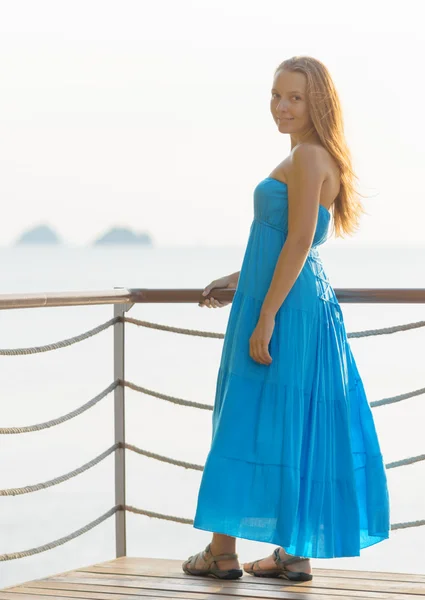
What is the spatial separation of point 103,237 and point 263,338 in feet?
95.2

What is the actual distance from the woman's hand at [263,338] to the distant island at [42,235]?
97.8ft

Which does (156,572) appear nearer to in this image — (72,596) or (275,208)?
(72,596)

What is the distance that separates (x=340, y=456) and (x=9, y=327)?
1822 cm

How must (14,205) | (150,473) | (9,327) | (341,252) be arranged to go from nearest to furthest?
(150,473) → (9,327) → (14,205) → (341,252)

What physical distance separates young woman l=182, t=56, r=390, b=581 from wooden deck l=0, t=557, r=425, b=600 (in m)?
0.10

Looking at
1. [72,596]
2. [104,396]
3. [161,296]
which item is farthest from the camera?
[161,296]

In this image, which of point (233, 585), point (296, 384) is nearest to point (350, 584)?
point (233, 585)

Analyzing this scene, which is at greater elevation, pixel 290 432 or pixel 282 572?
pixel 290 432

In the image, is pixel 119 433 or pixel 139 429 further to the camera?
pixel 139 429

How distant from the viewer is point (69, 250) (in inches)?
1614

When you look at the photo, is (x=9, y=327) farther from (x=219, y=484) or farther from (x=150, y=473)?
(x=219, y=484)

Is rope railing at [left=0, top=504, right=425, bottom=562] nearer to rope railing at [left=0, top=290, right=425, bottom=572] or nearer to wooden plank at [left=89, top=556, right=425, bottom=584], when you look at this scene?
rope railing at [left=0, top=290, right=425, bottom=572]

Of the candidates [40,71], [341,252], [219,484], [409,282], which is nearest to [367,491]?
[219,484]

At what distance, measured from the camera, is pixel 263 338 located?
2.86 m
